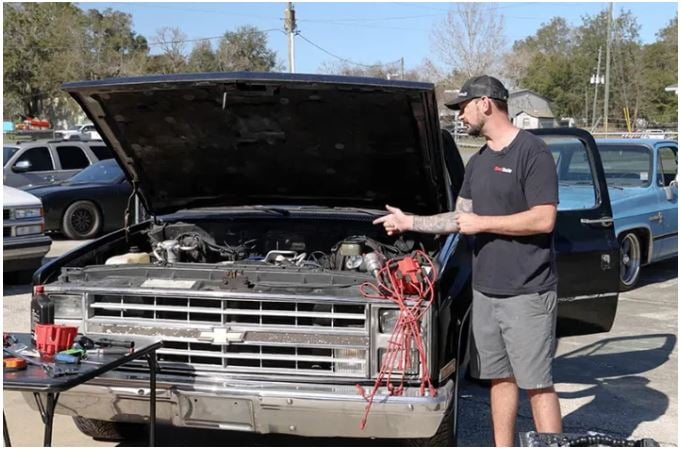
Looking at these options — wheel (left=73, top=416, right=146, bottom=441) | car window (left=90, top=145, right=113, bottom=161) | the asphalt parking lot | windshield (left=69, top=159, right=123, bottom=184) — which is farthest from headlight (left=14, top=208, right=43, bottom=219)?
car window (left=90, top=145, right=113, bottom=161)

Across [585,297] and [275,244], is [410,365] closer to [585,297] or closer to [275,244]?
[275,244]

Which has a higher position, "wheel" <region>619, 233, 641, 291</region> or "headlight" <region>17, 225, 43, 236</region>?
"headlight" <region>17, 225, 43, 236</region>

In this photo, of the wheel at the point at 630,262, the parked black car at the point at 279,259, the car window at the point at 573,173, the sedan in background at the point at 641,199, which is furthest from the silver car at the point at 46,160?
the parked black car at the point at 279,259

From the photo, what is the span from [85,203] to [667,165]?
28.8ft

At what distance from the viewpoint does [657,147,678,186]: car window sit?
10133 mm

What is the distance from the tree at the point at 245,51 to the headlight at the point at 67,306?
47.9 meters

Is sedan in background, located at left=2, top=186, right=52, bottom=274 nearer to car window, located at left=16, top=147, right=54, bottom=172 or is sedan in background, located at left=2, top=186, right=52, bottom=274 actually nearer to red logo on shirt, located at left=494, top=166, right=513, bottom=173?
car window, located at left=16, top=147, right=54, bottom=172

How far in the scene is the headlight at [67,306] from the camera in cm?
419

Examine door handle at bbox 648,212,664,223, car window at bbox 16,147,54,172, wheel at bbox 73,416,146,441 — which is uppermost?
car window at bbox 16,147,54,172

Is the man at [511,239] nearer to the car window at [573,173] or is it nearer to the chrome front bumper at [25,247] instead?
the car window at [573,173]

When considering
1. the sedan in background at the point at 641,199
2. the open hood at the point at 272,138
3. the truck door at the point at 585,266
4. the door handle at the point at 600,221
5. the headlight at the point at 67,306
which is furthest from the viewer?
the sedan in background at the point at 641,199

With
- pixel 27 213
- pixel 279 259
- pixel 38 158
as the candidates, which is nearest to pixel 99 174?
pixel 38 158

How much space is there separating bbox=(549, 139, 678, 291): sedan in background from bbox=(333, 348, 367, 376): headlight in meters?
6.10

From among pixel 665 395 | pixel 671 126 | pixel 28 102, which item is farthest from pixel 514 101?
pixel 665 395
